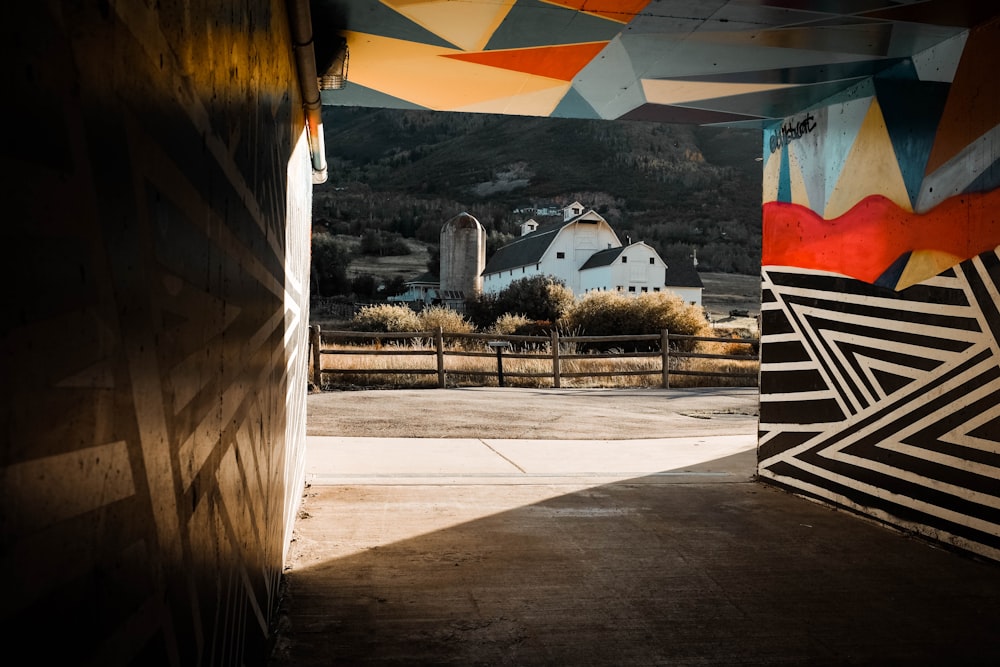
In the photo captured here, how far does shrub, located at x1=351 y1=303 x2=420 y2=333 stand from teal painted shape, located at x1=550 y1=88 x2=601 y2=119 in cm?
1945

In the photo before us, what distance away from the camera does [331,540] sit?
→ 453 cm

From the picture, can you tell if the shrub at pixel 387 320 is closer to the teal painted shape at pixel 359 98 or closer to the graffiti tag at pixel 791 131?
the teal painted shape at pixel 359 98

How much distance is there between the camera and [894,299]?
5.12m

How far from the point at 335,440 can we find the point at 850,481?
5.09m

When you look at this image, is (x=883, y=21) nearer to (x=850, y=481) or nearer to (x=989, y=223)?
(x=989, y=223)

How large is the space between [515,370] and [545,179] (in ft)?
294

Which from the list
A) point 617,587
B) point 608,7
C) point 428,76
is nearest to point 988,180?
point 608,7

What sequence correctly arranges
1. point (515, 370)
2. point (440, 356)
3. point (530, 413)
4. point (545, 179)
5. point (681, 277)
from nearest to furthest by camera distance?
point (530, 413) → point (440, 356) → point (515, 370) → point (681, 277) → point (545, 179)

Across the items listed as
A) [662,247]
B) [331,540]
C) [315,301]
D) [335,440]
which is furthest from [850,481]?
[662,247]

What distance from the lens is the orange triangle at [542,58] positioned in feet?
16.7

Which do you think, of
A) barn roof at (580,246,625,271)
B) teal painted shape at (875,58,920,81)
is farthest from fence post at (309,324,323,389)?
barn roof at (580,246,625,271)

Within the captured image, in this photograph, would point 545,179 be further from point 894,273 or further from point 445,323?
point 894,273

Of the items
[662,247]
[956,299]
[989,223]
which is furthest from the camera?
[662,247]

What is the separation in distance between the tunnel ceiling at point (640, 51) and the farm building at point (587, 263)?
128ft
